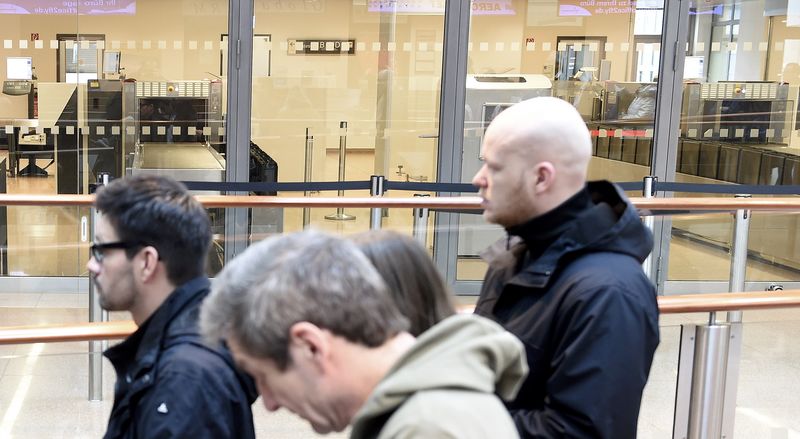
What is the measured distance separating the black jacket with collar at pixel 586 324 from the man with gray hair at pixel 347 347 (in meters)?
0.61

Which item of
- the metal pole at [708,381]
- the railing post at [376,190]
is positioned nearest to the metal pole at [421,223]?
the railing post at [376,190]

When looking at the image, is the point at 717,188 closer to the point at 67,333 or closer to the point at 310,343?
the point at 67,333

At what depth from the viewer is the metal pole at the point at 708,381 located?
3396 mm

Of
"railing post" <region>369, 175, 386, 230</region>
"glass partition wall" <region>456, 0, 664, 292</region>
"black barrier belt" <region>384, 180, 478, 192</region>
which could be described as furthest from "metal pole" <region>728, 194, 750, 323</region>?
"railing post" <region>369, 175, 386, 230</region>

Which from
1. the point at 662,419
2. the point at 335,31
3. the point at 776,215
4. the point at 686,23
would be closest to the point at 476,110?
the point at 335,31

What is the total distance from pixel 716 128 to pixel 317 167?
325 centimetres

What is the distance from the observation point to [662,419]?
3.66 metres

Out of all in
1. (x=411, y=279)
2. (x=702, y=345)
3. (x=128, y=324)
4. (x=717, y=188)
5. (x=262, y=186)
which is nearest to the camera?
(x=411, y=279)

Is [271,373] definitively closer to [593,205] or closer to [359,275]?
[359,275]

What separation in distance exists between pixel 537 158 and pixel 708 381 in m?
1.74

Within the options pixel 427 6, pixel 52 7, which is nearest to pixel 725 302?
pixel 427 6

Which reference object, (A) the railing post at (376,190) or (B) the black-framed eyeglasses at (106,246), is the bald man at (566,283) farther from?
(A) the railing post at (376,190)

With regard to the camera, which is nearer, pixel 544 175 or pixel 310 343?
pixel 310 343

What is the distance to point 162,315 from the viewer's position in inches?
80.5
